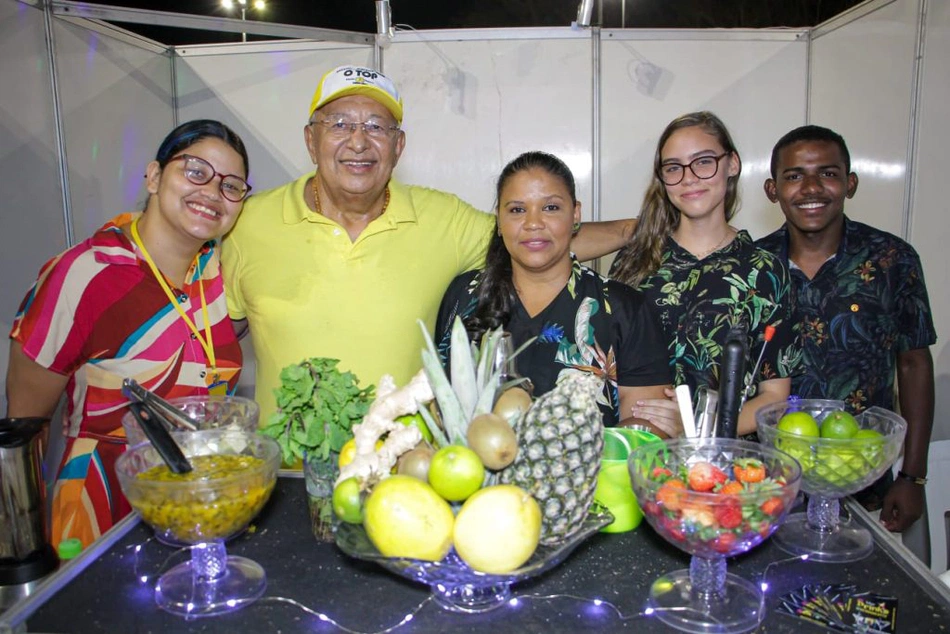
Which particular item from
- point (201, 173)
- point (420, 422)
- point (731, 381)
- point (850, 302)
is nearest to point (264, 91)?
point (201, 173)

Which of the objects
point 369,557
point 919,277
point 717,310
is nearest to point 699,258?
point 717,310

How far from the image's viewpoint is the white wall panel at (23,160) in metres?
3.80

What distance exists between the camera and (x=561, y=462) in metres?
1.35

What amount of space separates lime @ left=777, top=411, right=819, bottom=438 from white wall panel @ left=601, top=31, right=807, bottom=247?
A: 3.93 m

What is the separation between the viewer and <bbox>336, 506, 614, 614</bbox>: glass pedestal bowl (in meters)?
1.26

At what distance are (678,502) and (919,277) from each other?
2.39 metres

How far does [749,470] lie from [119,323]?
2131 millimetres

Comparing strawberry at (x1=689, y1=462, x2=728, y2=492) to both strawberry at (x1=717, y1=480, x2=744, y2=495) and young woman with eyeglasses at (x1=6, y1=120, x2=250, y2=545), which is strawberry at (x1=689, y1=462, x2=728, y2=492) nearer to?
strawberry at (x1=717, y1=480, x2=744, y2=495)

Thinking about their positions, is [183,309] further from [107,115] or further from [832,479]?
[107,115]

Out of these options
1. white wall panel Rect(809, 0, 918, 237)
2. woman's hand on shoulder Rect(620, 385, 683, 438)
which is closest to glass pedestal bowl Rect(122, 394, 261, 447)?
woman's hand on shoulder Rect(620, 385, 683, 438)

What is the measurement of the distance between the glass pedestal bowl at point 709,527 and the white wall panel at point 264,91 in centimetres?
463

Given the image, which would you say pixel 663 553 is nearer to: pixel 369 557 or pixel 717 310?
pixel 369 557

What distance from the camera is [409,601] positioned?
1400mm

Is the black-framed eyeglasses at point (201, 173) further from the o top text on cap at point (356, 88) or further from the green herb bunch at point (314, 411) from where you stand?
the green herb bunch at point (314, 411)
